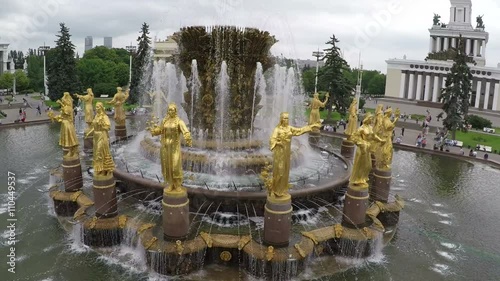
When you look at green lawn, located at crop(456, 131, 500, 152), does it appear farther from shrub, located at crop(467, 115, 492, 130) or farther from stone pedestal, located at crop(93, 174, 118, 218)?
stone pedestal, located at crop(93, 174, 118, 218)

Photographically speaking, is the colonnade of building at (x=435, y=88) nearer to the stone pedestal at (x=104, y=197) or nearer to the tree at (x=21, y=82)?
the stone pedestal at (x=104, y=197)

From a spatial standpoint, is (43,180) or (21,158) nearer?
(43,180)

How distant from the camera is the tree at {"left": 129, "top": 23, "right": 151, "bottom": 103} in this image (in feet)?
154

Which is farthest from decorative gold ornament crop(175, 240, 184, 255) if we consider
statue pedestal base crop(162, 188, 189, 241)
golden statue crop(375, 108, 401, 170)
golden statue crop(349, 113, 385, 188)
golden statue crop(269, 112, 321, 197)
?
golden statue crop(375, 108, 401, 170)

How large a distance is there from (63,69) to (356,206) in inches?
1514

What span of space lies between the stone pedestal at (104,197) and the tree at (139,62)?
119ft

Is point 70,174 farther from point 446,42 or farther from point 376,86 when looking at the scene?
point 446,42

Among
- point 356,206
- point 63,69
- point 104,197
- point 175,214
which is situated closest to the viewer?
point 175,214

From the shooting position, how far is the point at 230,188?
13812 mm

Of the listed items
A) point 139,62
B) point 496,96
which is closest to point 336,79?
point 139,62

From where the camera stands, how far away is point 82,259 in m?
11.3

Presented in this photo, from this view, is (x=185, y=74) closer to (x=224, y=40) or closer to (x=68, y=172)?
(x=224, y=40)

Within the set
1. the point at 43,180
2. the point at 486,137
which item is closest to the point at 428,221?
the point at 43,180

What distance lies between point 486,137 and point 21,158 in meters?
33.7
